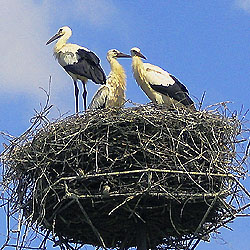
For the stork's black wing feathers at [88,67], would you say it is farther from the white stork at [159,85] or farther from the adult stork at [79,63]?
the white stork at [159,85]

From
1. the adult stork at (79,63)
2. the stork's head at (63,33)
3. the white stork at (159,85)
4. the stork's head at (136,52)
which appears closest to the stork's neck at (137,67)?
the white stork at (159,85)

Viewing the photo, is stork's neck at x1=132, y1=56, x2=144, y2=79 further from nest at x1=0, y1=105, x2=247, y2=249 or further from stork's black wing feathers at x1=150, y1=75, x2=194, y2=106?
nest at x1=0, y1=105, x2=247, y2=249

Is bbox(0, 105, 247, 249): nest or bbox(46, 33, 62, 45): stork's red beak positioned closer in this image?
bbox(0, 105, 247, 249): nest

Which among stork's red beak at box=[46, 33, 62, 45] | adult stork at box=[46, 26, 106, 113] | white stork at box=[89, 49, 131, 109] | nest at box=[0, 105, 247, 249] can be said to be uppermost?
stork's red beak at box=[46, 33, 62, 45]

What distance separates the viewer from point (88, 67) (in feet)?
38.3

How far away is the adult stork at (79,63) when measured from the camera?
11566 mm

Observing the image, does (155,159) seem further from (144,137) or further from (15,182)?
(15,182)

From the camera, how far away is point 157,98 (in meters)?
10.6

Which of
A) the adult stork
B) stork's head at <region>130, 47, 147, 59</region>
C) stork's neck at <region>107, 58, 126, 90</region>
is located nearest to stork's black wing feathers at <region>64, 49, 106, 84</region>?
the adult stork

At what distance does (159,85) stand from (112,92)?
698 mm

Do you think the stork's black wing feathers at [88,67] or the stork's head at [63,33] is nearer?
the stork's black wing feathers at [88,67]

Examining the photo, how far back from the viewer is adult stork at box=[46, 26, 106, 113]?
455 inches

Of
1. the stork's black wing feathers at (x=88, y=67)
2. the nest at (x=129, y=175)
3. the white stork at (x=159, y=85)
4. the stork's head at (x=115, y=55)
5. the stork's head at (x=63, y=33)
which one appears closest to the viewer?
the nest at (x=129, y=175)


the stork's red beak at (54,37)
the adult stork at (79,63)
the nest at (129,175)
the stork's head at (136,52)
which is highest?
the stork's red beak at (54,37)
